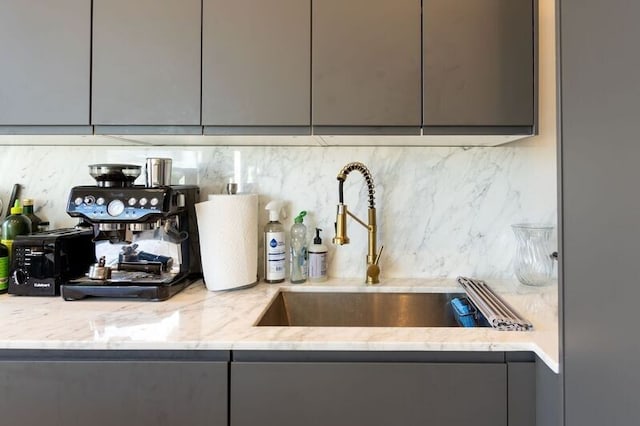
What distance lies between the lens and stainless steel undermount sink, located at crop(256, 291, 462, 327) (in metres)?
1.50

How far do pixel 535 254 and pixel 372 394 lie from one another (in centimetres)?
80

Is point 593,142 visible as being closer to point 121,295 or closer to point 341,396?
point 341,396

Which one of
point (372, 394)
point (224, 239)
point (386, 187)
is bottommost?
point (372, 394)

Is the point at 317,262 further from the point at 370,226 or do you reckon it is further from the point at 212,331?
the point at 212,331

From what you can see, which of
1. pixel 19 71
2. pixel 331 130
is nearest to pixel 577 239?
pixel 331 130

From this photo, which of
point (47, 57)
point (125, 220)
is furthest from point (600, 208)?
point (47, 57)

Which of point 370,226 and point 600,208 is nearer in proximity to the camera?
point 600,208

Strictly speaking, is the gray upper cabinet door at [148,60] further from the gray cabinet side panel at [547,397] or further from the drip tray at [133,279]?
the gray cabinet side panel at [547,397]

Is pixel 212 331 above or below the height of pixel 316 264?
below

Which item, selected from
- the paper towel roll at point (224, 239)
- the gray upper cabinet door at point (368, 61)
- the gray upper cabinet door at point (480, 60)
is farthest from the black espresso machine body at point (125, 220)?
the gray upper cabinet door at point (480, 60)

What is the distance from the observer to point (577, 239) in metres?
0.74

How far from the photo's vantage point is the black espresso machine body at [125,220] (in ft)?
4.19

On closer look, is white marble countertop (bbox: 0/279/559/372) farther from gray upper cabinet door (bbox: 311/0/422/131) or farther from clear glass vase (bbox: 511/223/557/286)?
gray upper cabinet door (bbox: 311/0/422/131)

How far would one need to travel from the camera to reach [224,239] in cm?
141
